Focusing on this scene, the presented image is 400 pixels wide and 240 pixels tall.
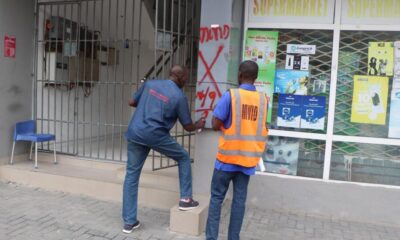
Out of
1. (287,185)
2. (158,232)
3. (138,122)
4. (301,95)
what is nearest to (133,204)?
(158,232)

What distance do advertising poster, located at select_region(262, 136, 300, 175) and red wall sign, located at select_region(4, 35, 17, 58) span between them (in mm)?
4041

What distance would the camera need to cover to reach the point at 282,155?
17.4 feet

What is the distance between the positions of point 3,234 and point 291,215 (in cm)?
317

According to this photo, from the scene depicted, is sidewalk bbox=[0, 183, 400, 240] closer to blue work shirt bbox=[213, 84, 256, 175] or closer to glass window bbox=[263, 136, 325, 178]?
glass window bbox=[263, 136, 325, 178]

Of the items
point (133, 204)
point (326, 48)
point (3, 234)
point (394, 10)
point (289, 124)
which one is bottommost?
point (3, 234)

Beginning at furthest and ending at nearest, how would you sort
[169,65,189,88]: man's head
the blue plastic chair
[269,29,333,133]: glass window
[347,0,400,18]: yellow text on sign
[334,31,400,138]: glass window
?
the blue plastic chair
[269,29,333,133]: glass window
[334,31,400,138]: glass window
[347,0,400,18]: yellow text on sign
[169,65,189,88]: man's head

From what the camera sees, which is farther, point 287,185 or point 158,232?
point 287,185

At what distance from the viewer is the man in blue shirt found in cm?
412

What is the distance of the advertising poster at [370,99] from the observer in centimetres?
493

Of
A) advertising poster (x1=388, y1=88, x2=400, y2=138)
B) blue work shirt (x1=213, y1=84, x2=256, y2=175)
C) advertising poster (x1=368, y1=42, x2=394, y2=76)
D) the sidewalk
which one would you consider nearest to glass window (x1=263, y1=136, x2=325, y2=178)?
the sidewalk

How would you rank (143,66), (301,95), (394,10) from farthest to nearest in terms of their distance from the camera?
(143,66) → (301,95) → (394,10)

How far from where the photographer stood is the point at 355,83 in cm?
501

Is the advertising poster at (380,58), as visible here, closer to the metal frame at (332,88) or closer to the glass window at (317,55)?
the metal frame at (332,88)

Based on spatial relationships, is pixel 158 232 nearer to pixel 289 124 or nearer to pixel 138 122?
pixel 138 122
